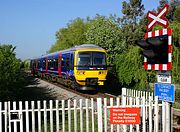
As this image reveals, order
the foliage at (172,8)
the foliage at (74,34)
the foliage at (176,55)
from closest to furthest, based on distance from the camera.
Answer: the foliage at (176,55) → the foliage at (74,34) → the foliage at (172,8)

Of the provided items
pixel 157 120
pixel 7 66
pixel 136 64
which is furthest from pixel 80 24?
pixel 157 120

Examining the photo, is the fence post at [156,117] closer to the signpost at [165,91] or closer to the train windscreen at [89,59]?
the signpost at [165,91]

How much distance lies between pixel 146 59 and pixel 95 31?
3543 centimetres

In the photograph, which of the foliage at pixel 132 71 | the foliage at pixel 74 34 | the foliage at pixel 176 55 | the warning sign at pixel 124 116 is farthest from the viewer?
the foliage at pixel 74 34

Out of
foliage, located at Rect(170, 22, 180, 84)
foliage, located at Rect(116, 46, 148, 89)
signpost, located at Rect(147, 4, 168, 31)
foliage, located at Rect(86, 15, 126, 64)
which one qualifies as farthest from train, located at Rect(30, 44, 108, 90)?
signpost, located at Rect(147, 4, 168, 31)

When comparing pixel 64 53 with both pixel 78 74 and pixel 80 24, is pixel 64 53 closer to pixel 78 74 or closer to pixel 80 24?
pixel 78 74

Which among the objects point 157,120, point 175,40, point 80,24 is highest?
point 80,24

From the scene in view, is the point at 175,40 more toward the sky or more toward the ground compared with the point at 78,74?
more toward the sky

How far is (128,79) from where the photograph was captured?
26.9 m

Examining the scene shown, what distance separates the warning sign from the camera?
8.34 metres

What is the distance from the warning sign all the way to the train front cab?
54.4ft

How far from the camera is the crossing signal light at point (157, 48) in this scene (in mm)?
8078

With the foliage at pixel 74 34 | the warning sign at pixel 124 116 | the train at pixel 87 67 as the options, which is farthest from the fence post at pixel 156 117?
the foliage at pixel 74 34

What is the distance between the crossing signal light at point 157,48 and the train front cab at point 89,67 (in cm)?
1679
